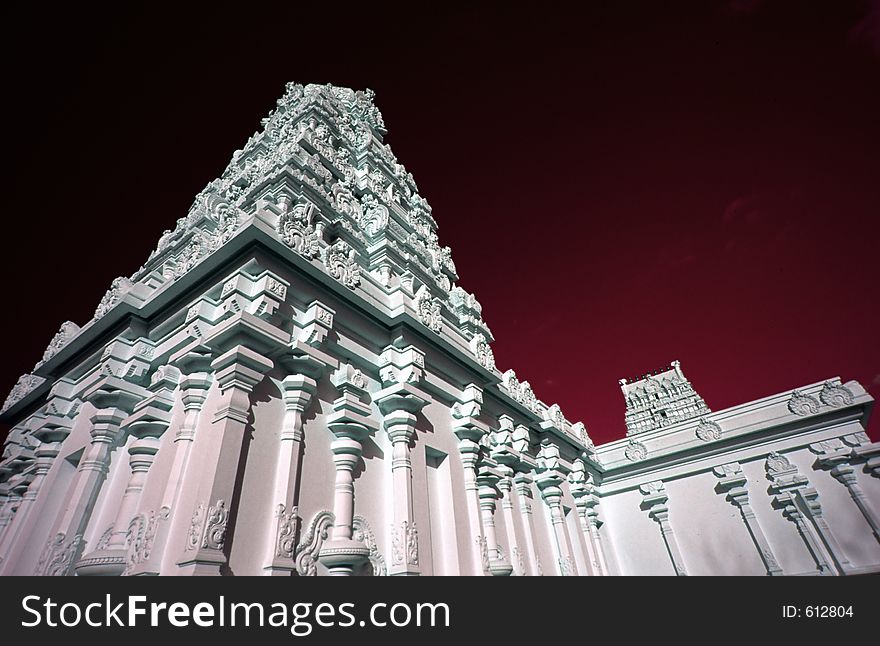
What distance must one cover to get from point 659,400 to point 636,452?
29.6 metres

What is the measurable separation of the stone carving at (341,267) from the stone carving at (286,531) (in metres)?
2.82

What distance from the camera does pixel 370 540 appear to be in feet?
14.9

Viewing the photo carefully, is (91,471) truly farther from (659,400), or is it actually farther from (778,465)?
(659,400)

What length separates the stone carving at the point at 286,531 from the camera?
3.58 m

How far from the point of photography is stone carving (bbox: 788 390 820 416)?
395 inches

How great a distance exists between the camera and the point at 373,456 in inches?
207

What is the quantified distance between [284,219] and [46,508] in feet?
14.4

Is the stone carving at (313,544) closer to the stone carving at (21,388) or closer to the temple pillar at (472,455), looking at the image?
the temple pillar at (472,455)

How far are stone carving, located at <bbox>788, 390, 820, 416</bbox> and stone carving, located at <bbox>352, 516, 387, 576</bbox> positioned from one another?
10.9m

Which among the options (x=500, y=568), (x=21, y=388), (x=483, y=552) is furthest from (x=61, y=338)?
(x=500, y=568)

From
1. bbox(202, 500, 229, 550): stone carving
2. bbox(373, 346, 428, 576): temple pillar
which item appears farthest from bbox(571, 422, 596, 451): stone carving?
bbox(202, 500, 229, 550): stone carving

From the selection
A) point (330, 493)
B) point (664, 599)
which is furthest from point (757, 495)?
point (330, 493)

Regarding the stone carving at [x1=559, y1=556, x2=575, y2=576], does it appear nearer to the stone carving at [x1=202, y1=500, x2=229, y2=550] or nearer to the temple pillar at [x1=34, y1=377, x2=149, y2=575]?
the stone carving at [x1=202, y1=500, x2=229, y2=550]

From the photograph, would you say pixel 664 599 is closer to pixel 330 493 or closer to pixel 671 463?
pixel 330 493
